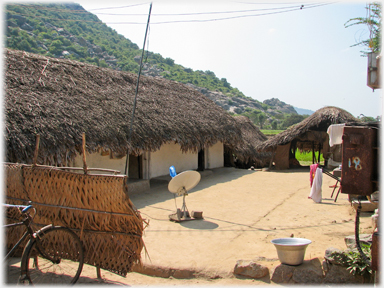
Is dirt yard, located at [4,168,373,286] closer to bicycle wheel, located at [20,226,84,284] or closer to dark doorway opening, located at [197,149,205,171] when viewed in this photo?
bicycle wheel, located at [20,226,84,284]

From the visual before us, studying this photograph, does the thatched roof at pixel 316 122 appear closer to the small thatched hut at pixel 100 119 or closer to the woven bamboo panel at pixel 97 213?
the small thatched hut at pixel 100 119

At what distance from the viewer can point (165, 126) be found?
33.7 feet

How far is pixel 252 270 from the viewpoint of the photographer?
387 cm

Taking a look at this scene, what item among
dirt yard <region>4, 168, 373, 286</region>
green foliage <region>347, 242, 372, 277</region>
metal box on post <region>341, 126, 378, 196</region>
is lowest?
dirt yard <region>4, 168, 373, 286</region>

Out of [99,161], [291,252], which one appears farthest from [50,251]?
[99,161]

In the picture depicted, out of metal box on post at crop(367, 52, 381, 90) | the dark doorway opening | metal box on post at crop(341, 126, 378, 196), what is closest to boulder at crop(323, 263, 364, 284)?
metal box on post at crop(341, 126, 378, 196)

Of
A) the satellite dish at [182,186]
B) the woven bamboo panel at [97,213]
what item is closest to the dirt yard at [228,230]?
the satellite dish at [182,186]

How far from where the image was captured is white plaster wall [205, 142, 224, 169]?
45.8 feet

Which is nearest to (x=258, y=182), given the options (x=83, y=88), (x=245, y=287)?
(x=83, y=88)

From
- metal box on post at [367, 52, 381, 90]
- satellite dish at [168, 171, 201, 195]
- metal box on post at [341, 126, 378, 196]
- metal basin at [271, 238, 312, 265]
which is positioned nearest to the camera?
metal box on post at [341, 126, 378, 196]

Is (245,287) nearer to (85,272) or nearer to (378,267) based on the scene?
(378,267)

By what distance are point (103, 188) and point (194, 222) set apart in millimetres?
3197

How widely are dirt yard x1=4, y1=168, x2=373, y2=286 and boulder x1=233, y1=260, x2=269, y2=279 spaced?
6cm

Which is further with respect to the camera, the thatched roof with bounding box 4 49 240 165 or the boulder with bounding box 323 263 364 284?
the thatched roof with bounding box 4 49 240 165
